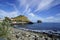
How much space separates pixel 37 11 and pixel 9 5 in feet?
2.74

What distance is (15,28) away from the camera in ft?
17.8

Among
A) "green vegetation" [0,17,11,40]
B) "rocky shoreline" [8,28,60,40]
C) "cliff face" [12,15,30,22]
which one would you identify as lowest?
"rocky shoreline" [8,28,60,40]

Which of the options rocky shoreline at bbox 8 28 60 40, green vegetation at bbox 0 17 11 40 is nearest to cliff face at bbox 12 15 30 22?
rocky shoreline at bbox 8 28 60 40

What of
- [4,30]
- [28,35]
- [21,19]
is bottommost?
[28,35]

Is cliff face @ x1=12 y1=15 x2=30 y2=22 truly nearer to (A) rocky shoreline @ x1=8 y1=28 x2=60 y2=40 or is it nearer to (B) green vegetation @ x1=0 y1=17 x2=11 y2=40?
(A) rocky shoreline @ x1=8 y1=28 x2=60 y2=40

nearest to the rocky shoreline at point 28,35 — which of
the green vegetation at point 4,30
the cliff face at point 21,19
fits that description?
the green vegetation at point 4,30

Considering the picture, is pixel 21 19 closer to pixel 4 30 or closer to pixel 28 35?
pixel 28 35

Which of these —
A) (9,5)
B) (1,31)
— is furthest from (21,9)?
(1,31)

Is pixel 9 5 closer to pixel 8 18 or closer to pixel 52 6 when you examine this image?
pixel 8 18

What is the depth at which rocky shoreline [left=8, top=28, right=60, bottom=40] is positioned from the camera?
15.6 ft

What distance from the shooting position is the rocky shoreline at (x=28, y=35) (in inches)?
188

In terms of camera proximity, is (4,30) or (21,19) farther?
(21,19)

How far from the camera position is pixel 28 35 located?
501 centimetres

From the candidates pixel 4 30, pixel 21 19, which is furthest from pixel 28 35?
pixel 4 30
